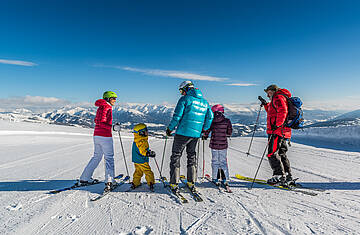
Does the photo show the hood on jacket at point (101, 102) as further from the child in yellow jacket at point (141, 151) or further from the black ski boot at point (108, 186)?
the black ski boot at point (108, 186)

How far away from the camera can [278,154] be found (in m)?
4.18

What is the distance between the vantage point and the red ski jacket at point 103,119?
3.82 m

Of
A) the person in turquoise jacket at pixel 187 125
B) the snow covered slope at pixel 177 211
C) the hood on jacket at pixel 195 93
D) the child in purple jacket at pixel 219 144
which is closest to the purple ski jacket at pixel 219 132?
the child in purple jacket at pixel 219 144

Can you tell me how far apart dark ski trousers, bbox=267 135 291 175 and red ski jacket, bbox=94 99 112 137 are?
3708 millimetres

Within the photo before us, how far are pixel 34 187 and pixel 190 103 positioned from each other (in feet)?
13.2

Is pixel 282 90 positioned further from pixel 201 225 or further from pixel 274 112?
pixel 201 225

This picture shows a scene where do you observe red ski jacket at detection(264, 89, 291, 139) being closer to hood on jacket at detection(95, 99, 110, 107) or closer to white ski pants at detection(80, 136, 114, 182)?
white ski pants at detection(80, 136, 114, 182)

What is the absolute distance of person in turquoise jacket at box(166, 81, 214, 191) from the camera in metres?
3.61

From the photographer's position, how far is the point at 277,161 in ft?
13.5

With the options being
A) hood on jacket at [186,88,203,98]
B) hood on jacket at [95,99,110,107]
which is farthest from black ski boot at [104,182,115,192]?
hood on jacket at [186,88,203,98]

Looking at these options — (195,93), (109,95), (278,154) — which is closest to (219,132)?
→ (195,93)

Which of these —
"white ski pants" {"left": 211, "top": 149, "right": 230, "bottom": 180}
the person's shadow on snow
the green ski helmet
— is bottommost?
the person's shadow on snow

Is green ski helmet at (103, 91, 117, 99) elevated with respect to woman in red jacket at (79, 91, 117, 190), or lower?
elevated

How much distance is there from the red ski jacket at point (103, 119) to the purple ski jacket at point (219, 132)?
7.27 feet
